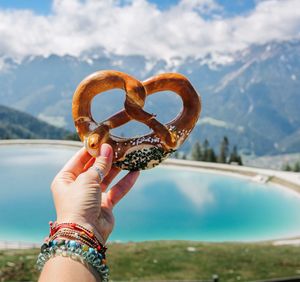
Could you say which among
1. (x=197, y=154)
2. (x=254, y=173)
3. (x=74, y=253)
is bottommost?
(x=74, y=253)

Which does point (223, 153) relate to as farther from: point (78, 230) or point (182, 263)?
point (78, 230)

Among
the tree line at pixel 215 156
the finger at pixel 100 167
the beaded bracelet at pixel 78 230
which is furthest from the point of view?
the tree line at pixel 215 156

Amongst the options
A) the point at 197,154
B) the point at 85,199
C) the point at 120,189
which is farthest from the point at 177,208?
the point at 197,154

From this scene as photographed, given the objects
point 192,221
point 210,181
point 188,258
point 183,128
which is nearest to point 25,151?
point 210,181

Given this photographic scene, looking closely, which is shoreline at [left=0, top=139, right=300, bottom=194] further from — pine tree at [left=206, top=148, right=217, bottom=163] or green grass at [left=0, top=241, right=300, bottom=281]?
green grass at [left=0, top=241, right=300, bottom=281]

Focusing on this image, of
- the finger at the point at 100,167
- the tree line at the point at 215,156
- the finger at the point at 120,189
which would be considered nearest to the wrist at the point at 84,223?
the finger at the point at 100,167

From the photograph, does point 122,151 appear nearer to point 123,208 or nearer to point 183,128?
point 183,128

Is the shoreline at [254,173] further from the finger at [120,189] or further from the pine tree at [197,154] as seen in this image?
the finger at [120,189]
